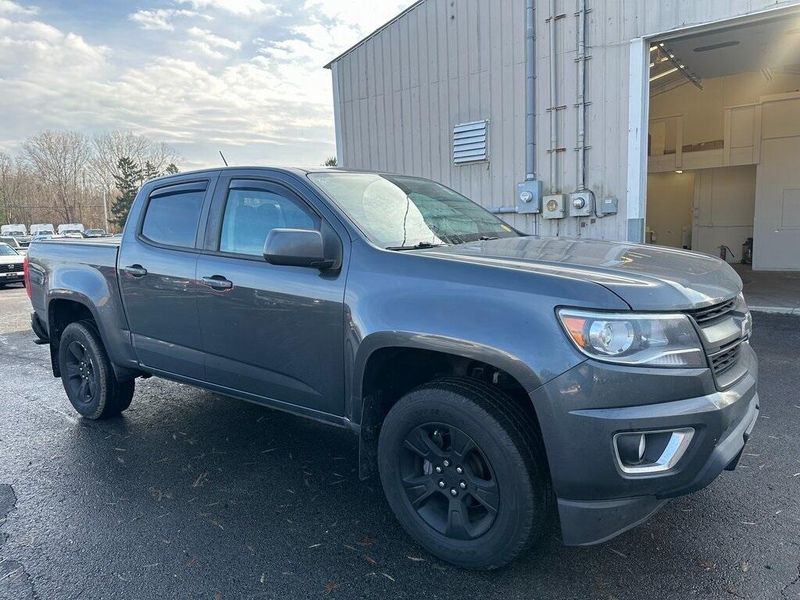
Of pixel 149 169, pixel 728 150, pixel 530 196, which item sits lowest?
pixel 530 196

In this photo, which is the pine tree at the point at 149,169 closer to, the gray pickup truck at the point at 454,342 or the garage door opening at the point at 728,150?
the garage door opening at the point at 728,150

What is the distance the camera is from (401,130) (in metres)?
10.8

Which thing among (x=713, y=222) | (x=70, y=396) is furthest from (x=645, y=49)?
(x=713, y=222)

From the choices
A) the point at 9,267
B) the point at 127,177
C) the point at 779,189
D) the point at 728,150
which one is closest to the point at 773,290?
the point at 779,189

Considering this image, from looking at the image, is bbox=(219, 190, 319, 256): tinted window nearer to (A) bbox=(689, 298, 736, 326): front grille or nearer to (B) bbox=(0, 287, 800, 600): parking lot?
(B) bbox=(0, 287, 800, 600): parking lot

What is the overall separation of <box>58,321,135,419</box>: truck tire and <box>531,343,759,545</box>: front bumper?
3.60 meters

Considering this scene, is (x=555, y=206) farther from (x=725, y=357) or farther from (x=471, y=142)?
(x=725, y=357)

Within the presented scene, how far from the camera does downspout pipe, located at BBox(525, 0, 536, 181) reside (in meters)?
8.61

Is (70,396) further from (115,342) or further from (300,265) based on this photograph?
(300,265)

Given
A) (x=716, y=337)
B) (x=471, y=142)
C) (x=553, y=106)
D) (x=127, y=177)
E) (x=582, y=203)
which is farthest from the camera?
(x=127, y=177)

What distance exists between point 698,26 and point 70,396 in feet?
27.7

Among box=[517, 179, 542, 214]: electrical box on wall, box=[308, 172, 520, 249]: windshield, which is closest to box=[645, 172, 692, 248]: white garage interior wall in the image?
box=[517, 179, 542, 214]: electrical box on wall

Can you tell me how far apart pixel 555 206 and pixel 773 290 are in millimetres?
4441

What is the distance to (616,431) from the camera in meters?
2.02
